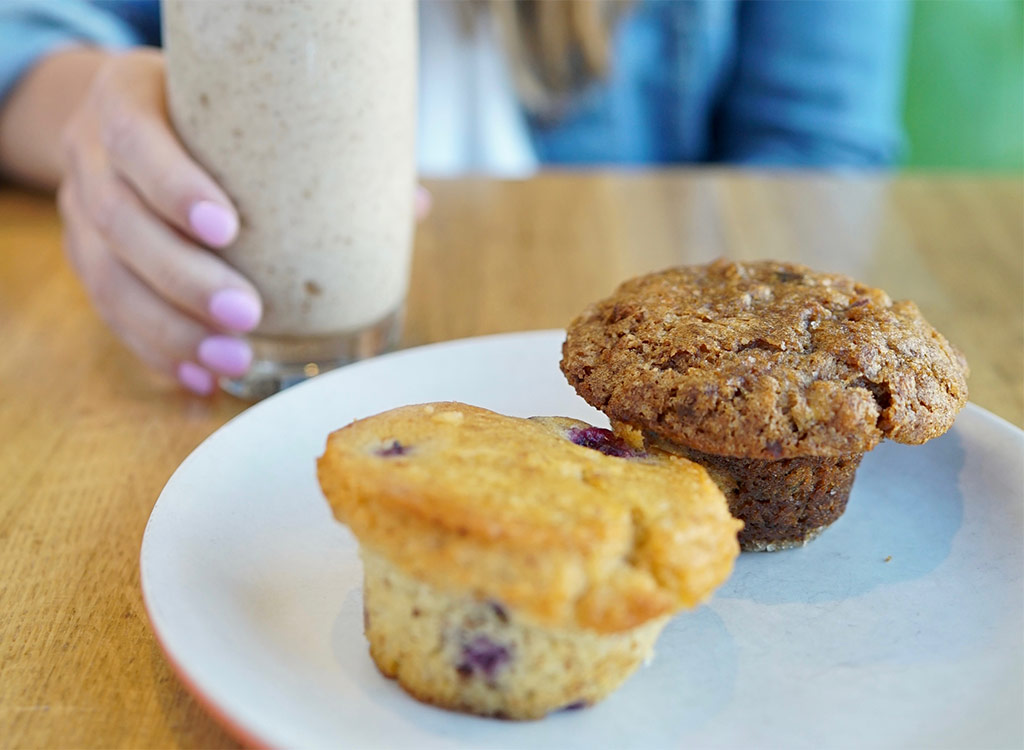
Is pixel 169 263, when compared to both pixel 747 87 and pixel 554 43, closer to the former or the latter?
pixel 554 43

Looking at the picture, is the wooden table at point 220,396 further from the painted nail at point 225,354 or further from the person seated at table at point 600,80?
the person seated at table at point 600,80

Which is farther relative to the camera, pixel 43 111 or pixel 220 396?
pixel 43 111

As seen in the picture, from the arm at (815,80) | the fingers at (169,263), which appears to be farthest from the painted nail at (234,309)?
the arm at (815,80)

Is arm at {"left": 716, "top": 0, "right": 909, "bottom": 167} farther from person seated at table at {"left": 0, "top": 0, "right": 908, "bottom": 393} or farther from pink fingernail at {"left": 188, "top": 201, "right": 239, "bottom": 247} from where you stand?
pink fingernail at {"left": 188, "top": 201, "right": 239, "bottom": 247}

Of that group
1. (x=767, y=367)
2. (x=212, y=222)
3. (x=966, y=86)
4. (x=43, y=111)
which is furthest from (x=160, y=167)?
(x=966, y=86)

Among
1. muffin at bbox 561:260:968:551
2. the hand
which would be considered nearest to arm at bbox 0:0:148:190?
the hand

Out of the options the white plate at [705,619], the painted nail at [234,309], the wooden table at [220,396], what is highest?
the white plate at [705,619]

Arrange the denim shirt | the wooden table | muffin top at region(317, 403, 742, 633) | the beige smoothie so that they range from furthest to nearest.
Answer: the denim shirt < the beige smoothie < the wooden table < muffin top at region(317, 403, 742, 633)
